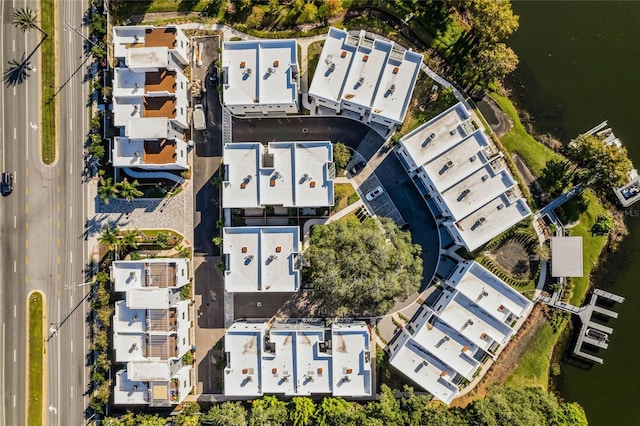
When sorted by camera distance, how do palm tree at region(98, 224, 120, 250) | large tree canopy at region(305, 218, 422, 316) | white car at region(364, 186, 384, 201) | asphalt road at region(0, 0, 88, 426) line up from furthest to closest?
asphalt road at region(0, 0, 88, 426), white car at region(364, 186, 384, 201), palm tree at region(98, 224, 120, 250), large tree canopy at region(305, 218, 422, 316)

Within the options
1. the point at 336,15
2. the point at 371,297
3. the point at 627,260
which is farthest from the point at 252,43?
the point at 627,260

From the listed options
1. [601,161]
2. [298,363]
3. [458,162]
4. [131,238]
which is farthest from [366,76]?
[131,238]

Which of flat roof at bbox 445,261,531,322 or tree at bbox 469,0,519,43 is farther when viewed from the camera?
flat roof at bbox 445,261,531,322

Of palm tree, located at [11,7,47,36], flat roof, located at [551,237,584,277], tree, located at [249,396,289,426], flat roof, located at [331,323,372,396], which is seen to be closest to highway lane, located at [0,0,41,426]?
palm tree, located at [11,7,47,36]

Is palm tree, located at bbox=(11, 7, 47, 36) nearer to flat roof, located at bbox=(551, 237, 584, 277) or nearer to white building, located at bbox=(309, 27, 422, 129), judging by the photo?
white building, located at bbox=(309, 27, 422, 129)

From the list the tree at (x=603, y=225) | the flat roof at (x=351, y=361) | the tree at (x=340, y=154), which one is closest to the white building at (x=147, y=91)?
the tree at (x=340, y=154)

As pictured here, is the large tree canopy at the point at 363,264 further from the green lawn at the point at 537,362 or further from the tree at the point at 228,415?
the green lawn at the point at 537,362
